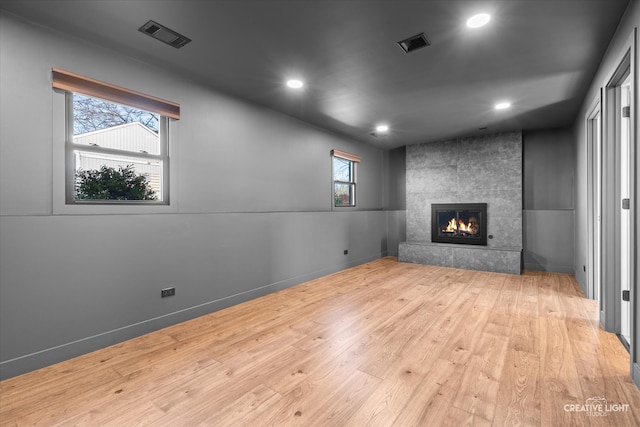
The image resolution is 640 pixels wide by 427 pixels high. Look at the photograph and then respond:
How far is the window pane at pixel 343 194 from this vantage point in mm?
5602

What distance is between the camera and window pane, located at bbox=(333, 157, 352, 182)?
18.3ft

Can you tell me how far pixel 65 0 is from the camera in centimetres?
195

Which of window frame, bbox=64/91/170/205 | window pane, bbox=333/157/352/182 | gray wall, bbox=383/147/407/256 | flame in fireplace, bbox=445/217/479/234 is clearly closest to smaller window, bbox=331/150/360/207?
window pane, bbox=333/157/352/182

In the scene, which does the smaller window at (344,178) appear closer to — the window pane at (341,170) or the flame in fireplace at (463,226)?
the window pane at (341,170)

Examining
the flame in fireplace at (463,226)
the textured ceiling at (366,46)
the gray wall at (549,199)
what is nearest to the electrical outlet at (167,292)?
the textured ceiling at (366,46)

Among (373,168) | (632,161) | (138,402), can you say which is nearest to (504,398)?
(632,161)

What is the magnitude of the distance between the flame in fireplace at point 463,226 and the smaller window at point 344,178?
2.01m

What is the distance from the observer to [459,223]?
19.7 ft

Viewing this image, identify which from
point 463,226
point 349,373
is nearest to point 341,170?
point 463,226

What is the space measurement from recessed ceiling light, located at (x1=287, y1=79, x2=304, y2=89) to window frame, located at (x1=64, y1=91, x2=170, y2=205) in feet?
4.27

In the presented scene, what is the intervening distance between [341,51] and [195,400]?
2.79 m

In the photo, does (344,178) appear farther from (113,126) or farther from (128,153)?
(113,126)

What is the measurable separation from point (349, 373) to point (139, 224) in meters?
2.16

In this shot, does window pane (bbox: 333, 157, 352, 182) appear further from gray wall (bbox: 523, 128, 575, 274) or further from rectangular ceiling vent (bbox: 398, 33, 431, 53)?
gray wall (bbox: 523, 128, 575, 274)
